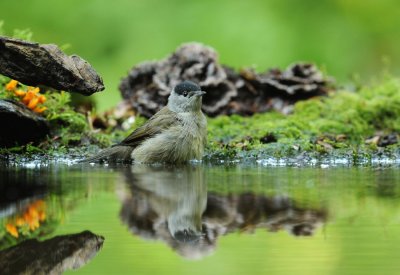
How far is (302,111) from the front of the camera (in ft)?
28.0

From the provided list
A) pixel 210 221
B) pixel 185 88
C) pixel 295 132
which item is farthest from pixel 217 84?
pixel 210 221

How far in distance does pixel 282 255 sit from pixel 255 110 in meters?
6.69

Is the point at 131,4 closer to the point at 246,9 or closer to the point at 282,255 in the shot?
the point at 246,9

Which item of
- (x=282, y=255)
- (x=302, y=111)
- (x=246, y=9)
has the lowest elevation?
(x=282, y=255)

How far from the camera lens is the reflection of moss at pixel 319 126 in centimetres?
677

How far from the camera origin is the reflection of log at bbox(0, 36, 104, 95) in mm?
4875

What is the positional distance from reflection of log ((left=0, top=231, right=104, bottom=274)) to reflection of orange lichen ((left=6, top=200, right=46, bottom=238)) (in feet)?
0.70

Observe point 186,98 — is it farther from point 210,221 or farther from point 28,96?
point 210,221

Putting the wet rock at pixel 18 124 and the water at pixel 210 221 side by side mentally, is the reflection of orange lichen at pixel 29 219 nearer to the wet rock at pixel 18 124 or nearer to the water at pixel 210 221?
the water at pixel 210 221

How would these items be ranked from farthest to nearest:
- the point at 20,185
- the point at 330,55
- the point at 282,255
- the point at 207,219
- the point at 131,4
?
1. the point at 131,4
2. the point at 330,55
3. the point at 20,185
4. the point at 207,219
5. the point at 282,255

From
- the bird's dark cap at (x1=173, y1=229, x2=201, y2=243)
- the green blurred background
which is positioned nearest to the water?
the bird's dark cap at (x1=173, y1=229, x2=201, y2=243)

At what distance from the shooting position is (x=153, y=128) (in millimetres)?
6617

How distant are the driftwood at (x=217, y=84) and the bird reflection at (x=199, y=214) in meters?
4.27

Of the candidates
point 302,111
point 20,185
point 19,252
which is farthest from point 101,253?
point 302,111
